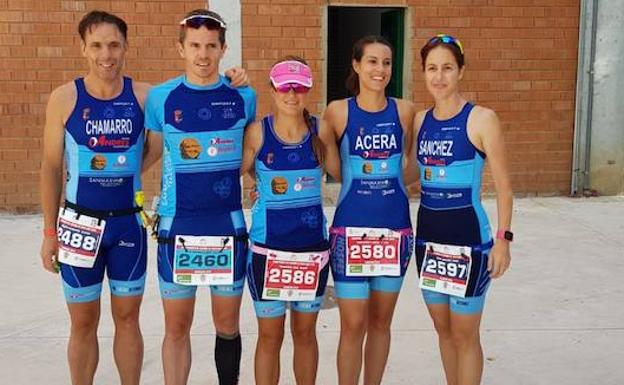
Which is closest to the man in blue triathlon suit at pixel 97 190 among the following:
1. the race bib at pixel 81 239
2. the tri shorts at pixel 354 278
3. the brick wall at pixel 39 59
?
the race bib at pixel 81 239

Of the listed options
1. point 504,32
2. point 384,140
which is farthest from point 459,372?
point 504,32

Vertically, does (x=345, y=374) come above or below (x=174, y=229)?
below

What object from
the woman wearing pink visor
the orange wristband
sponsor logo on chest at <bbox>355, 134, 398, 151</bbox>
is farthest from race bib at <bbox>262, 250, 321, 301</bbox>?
the orange wristband

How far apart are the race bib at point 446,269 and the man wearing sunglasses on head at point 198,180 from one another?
2.63 feet

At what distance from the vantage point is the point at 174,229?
303 centimetres

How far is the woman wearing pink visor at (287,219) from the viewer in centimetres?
301

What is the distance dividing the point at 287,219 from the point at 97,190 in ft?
2.73

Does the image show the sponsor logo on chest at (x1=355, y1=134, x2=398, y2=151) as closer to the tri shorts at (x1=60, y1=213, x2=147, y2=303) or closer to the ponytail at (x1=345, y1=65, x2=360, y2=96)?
the ponytail at (x1=345, y1=65, x2=360, y2=96)

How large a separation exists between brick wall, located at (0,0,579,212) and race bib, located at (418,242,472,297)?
16.8 feet

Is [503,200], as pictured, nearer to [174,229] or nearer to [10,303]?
[174,229]

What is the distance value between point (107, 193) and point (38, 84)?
202 inches

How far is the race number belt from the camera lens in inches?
119

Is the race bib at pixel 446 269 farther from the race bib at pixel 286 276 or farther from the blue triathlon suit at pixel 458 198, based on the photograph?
the race bib at pixel 286 276

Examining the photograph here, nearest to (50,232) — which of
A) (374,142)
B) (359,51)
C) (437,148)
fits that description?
(374,142)
